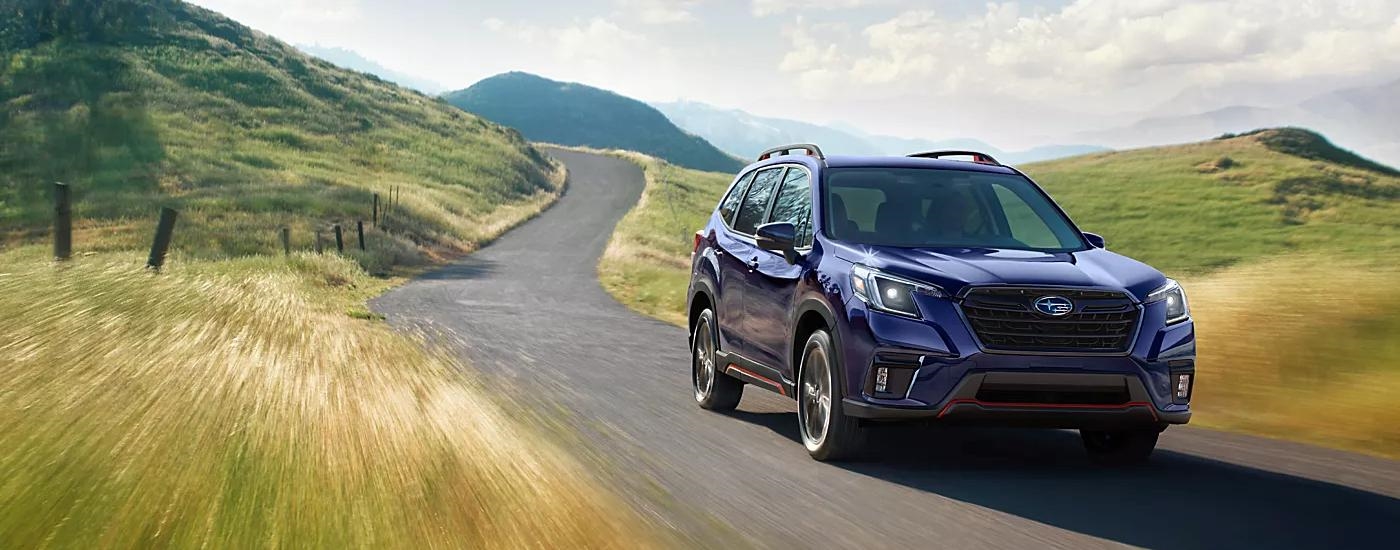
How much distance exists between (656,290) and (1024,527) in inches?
898

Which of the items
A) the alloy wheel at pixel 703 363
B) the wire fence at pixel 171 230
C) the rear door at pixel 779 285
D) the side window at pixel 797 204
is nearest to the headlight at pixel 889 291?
the rear door at pixel 779 285

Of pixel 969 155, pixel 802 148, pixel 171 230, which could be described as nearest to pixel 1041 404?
pixel 969 155

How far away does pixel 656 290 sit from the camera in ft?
94.7

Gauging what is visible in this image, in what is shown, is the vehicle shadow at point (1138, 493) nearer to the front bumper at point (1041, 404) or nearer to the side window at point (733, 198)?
the front bumper at point (1041, 404)

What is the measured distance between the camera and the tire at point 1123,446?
7961 mm

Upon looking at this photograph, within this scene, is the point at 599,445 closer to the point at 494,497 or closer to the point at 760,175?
the point at 494,497

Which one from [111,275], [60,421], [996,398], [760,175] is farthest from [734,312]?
[60,421]

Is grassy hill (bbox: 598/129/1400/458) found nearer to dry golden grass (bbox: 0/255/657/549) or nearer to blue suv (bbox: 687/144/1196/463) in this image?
blue suv (bbox: 687/144/1196/463)

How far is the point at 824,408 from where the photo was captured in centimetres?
800

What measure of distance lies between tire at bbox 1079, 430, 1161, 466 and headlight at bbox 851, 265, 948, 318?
5.34ft

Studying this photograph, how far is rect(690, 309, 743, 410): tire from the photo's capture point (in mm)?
10367

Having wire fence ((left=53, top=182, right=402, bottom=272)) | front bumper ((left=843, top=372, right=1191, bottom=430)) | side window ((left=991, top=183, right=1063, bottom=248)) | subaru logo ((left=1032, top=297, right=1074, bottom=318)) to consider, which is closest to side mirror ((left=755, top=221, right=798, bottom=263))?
side window ((left=991, top=183, right=1063, bottom=248))

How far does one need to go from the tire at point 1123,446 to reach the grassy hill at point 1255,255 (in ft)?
6.42

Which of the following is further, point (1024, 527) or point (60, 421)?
point (1024, 527)
